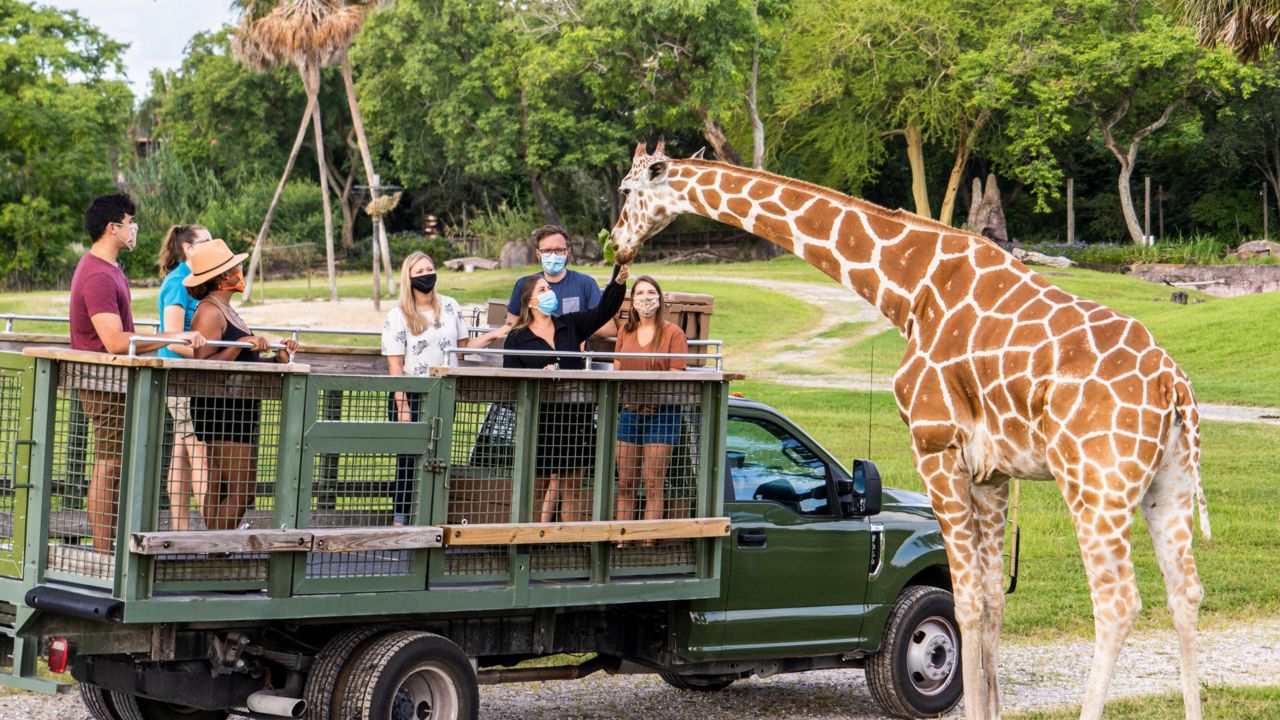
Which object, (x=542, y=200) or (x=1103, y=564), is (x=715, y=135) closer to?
(x=542, y=200)

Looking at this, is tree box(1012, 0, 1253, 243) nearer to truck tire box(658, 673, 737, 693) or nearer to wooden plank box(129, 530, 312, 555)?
truck tire box(658, 673, 737, 693)

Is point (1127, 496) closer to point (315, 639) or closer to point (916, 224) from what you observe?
point (916, 224)

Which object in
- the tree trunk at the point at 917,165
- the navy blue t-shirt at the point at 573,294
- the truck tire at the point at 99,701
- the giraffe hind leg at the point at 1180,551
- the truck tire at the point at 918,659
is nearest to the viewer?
the giraffe hind leg at the point at 1180,551

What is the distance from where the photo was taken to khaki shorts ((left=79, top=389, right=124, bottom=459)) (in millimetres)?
5684

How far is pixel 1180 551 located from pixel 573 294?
352cm

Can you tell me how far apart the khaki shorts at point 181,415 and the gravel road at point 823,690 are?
2594 mm

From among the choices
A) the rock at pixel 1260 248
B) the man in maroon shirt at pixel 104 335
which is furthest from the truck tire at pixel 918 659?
the rock at pixel 1260 248

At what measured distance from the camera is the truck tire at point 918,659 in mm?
7906

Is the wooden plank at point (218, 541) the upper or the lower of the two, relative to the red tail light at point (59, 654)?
upper

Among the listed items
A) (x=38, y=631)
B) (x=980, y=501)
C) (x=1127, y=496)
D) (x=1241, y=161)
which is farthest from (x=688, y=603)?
(x=1241, y=161)

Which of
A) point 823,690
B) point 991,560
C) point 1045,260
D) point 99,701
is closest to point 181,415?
point 99,701

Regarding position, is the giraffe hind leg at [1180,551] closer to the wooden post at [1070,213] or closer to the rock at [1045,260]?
the rock at [1045,260]

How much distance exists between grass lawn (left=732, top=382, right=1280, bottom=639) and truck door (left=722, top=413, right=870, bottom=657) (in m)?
3.08

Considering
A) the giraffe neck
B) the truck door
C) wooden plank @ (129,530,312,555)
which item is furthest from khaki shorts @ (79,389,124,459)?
the giraffe neck
